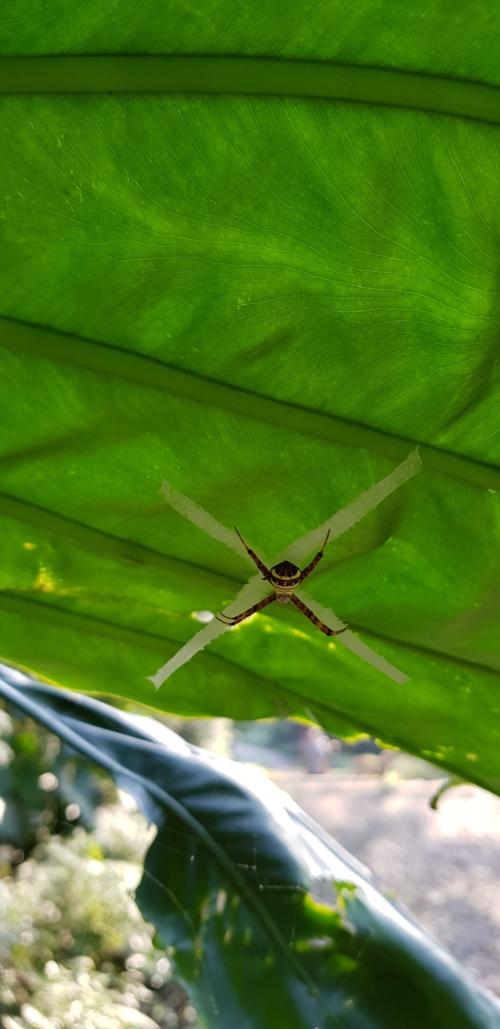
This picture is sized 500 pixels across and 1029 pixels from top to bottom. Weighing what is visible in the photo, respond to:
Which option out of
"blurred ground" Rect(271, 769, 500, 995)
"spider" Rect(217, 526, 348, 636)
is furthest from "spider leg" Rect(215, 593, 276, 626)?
"blurred ground" Rect(271, 769, 500, 995)

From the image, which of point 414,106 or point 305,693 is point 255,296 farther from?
point 305,693

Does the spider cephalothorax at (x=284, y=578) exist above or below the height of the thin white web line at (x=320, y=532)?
below

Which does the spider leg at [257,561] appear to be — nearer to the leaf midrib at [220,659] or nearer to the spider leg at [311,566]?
the spider leg at [311,566]

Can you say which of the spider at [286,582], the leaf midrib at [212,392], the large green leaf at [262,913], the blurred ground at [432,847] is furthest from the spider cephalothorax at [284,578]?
the blurred ground at [432,847]

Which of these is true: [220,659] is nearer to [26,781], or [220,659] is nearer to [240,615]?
[240,615]

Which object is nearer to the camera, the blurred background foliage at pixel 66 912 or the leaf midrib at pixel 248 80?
the leaf midrib at pixel 248 80

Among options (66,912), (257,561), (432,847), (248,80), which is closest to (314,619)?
(257,561)
